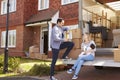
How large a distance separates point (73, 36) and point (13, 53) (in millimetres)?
16714

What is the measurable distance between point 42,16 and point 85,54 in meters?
15.2

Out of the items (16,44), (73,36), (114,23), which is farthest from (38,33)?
(73,36)

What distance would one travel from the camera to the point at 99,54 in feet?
31.3

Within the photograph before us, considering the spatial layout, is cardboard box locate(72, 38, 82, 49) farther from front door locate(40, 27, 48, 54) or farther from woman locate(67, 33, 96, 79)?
front door locate(40, 27, 48, 54)

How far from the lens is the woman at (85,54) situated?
8.43 meters

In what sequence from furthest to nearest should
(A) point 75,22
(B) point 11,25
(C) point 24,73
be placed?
1. (B) point 11,25
2. (A) point 75,22
3. (C) point 24,73

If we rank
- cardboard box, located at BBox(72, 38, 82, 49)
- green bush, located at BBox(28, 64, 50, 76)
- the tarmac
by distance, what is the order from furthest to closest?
green bush, located at BBox(28, 64, 50, 76), the tarmac, cardboard box, located at BBox(72, 38, 82, 49)

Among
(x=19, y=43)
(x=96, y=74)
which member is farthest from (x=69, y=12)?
(x=96, y=74)

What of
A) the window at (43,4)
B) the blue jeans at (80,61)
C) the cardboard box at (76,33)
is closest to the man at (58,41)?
the cardboard box at (76,33)

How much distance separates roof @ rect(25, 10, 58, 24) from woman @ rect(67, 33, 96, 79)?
1278 centimetres

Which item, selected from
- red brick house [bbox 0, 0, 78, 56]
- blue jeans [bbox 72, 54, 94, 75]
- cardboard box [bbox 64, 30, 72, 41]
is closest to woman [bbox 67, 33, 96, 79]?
blue jeans [bbox 72, 54, 94, 75]

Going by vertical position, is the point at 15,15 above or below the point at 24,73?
above

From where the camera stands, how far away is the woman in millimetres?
8430

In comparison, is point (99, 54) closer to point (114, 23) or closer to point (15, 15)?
point (114, 23)
